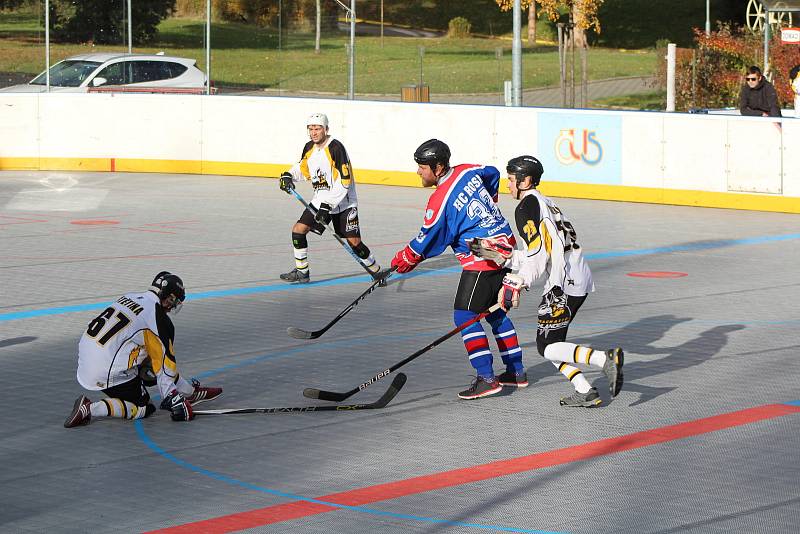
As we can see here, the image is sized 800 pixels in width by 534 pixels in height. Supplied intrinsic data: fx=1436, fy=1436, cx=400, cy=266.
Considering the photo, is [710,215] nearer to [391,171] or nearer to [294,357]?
[391,171]

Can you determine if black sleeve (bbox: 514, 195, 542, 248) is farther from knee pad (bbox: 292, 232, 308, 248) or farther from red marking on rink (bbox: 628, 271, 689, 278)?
red marking on rink (bbox: 628, 271, 689, 278)

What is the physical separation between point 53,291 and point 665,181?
401 inches

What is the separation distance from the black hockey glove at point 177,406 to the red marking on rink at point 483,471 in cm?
176

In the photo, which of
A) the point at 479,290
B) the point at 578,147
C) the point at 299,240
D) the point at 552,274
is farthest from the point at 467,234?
the point at 578,147

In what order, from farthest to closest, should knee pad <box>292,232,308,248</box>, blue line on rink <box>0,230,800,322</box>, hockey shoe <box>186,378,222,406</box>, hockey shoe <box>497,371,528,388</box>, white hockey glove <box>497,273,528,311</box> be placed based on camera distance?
knee pad <box>292,232,308,248</box>, blue line on rink <box>0,230,800,322</box>, hockey shoe <box>497,371,528,388</box>, hockey shoe <box>186,378,222,406</box>, white hockey glove <box>497,273,528,311</box>

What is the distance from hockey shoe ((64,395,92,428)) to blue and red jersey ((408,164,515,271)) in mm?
2350

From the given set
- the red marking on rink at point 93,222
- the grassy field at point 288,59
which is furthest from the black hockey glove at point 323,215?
the grassy field at point 288,59

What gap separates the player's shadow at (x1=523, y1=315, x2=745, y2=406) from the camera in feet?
33.2

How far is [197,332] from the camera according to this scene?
1188cm

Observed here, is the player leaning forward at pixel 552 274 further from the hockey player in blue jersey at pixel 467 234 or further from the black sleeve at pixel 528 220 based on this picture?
the hockey player in blue jersey at pixel 467 234

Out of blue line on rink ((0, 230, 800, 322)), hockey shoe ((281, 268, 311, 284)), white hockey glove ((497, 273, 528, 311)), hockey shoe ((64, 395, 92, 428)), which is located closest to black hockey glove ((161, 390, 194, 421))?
hockey shoe ((64, 395, 92, 428))

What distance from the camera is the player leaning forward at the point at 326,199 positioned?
47.1ft

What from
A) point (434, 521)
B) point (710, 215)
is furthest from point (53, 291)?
point (710, 215)

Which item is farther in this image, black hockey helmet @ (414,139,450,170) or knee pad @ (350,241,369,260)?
knee pad @ (350,241,369,260)
